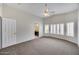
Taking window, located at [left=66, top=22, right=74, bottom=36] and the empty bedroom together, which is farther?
window, located at [left=66, top=22, right=74, bottom=36]

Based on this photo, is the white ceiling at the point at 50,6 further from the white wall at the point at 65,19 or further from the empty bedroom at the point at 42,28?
the white wall at the point at 65,19

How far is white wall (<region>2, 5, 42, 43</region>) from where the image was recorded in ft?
6.72

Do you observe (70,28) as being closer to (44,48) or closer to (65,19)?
(65,19)

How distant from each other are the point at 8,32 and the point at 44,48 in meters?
1.01

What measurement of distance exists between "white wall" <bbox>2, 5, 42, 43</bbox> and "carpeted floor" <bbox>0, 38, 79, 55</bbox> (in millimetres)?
205

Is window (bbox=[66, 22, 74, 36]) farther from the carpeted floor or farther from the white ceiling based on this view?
the white ceiling

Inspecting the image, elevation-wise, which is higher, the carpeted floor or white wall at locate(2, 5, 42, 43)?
white wall at locate(2, 5, 42, 43)

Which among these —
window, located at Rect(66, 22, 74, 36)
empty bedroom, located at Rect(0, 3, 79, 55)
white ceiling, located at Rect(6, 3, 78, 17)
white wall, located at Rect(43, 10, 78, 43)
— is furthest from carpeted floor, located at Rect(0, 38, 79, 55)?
white ceiling, located at Rect(6, 3, 78, 17)

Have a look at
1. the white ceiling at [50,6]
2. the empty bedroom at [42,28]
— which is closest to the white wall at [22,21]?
the empty bedroom at [42,28]

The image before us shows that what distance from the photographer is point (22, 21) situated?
222cm

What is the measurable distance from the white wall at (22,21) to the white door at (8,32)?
9 centimetres

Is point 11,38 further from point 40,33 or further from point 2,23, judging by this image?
point 40,33

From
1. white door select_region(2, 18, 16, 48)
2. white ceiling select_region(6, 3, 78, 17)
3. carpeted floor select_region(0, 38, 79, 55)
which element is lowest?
carpeted floor select_region(0, 38, 79, 55)

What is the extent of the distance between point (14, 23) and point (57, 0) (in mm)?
1178
